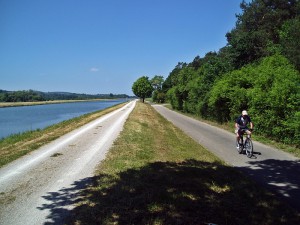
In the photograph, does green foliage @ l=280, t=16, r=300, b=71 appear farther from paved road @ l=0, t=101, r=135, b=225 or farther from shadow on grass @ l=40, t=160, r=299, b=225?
paved road @ l=0, t=101, r=135, b=225

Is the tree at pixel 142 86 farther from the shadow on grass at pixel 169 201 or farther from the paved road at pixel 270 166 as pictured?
the shadow on grass at pixel 169 201

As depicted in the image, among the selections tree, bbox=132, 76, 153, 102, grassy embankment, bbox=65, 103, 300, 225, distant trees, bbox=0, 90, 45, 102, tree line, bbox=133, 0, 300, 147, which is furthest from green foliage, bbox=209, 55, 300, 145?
distant trees, bbox=0, 90, 45, 102

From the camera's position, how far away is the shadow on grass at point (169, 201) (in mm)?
5672

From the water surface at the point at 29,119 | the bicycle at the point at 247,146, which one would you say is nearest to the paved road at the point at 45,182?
the bicycle at the point at 247,146

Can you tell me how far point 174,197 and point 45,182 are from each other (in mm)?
3918

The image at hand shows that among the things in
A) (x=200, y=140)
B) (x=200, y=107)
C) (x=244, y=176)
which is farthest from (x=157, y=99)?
(x=244, y=176)

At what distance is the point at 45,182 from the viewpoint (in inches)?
325

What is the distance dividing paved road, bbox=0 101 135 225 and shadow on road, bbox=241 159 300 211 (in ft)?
17.0

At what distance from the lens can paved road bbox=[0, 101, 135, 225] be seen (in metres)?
6.05

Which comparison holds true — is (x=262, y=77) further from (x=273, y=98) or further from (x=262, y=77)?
(x=273, y=98)

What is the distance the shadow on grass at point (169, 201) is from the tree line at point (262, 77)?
23.4ft

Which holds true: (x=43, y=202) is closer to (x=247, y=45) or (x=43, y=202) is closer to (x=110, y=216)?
(x=110, y=216)

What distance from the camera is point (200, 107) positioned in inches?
1259

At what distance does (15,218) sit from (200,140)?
12597 millimetres
